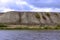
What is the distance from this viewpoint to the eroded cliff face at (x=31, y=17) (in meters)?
176

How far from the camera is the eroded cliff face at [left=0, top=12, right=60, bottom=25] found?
176000 mm

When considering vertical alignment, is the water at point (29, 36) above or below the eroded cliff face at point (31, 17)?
above

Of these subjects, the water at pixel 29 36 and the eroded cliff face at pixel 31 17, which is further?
the eroded cliff face at pixel 31 17

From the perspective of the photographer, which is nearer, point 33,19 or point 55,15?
point 33,19

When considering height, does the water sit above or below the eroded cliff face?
above

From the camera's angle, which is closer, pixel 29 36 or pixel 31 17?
pixel 29 36

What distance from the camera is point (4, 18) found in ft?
602

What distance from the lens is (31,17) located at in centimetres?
18512

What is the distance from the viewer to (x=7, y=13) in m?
189

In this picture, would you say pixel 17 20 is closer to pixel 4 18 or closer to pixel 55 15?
pixel 4 18

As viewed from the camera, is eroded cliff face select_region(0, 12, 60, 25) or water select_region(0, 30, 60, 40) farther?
eroded cliff face select_region(0, 12, 60, 25)

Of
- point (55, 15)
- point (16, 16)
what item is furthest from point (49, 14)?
point (16, 16)

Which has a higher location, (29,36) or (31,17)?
(29,36)

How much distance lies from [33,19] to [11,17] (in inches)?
668
